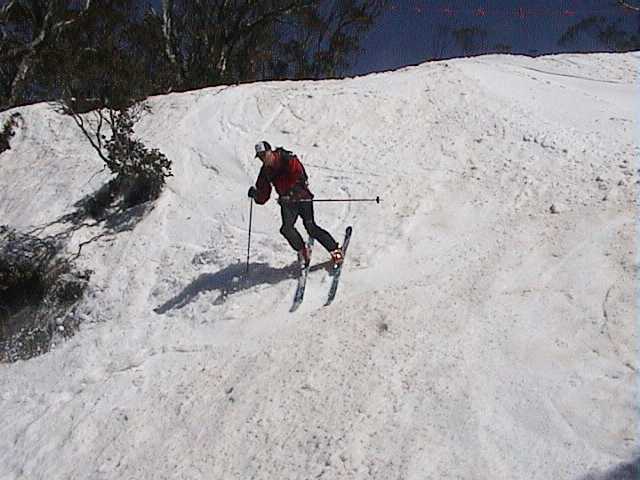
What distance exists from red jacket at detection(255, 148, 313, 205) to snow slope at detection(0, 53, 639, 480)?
1.10 meters

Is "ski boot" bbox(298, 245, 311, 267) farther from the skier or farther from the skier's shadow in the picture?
the skier's shadow

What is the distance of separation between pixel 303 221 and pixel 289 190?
43 cm

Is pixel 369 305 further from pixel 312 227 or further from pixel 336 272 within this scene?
pixel 312 227

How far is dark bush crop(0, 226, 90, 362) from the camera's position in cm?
819

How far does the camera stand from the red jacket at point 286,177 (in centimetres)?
736

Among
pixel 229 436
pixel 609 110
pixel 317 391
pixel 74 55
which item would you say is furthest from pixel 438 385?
pixel 74 55

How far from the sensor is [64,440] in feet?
20.8

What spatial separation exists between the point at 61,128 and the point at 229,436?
952 centimetres

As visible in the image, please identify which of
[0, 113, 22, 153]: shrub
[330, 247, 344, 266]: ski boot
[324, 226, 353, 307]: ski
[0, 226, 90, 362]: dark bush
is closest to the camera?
[324, 226, 353, 307]: ski

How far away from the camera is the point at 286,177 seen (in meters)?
7.38

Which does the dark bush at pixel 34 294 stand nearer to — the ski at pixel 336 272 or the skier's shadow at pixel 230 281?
the skier's shadow at pixel 230 281

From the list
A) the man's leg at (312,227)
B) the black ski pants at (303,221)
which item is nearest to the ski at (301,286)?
the black ski pants at (303,221)

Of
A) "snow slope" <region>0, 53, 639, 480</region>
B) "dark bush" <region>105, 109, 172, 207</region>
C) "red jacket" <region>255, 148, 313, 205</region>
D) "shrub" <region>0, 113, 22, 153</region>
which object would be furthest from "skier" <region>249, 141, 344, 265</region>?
"shrub" <region>0, 113, 22, 153</region>

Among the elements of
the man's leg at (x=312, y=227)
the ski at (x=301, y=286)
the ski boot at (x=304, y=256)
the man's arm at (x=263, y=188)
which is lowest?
the ski at (x=301, y=286)
